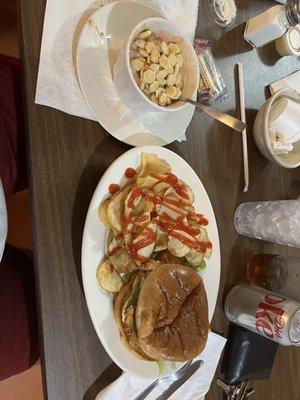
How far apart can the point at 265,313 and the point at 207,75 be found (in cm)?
46

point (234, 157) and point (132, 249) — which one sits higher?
point (234, 157)

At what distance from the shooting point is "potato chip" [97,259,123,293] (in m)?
0.71

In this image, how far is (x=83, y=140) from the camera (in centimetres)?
75

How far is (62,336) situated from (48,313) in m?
0.04

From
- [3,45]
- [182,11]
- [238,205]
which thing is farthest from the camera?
[3,45]

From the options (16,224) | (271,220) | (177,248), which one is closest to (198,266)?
(177,248)

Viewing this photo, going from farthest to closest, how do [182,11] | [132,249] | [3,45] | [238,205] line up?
[3,45], [238,205], [182,11], [132,249]

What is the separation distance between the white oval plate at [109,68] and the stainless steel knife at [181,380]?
16.9 inches

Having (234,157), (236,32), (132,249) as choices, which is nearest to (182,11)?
(236,32)

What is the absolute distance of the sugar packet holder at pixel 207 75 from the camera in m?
0.86

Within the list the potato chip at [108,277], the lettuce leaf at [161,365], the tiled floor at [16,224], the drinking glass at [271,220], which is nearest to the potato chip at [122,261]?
the potato chip at [108,277]

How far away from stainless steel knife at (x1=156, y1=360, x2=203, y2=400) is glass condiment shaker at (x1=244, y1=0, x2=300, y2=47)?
654mm

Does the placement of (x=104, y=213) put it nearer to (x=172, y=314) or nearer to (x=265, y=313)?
(x=172, y=314)

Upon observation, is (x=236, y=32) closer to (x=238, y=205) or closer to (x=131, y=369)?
(x=238, y=205)
